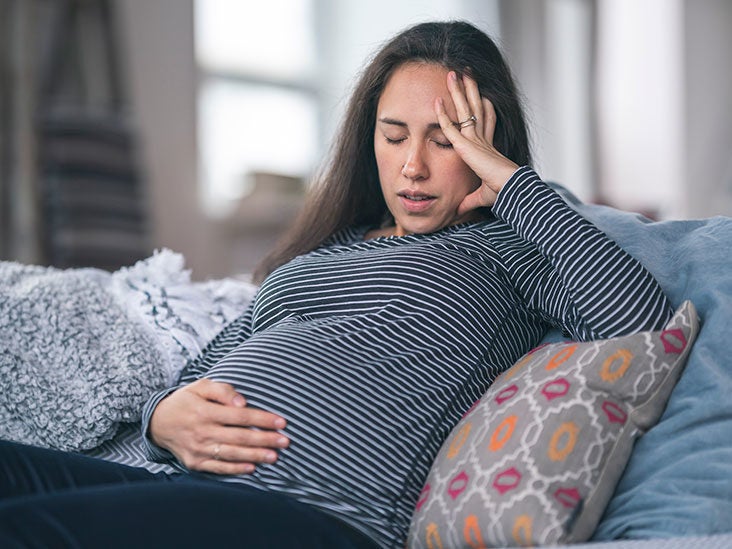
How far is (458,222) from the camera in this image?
154 cm

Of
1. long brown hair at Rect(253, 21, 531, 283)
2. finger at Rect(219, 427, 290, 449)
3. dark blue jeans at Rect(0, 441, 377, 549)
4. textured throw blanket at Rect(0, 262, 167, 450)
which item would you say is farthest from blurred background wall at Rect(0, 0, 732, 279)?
dark blue jeans at Rect(0, 441, 377, 549)

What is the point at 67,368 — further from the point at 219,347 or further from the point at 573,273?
the point at 573,273

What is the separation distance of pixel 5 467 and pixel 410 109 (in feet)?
2.67

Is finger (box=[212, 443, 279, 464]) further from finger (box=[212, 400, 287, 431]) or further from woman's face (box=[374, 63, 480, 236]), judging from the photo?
woman's face (box=[374, 63, 480, 236])

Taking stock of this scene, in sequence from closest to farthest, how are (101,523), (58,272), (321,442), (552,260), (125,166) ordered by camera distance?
(101,523)
(321,442)
(552,260)
(58,272)
(125,166)

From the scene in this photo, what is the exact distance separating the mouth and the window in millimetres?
3353

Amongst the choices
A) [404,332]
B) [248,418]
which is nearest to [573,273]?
[404,332]

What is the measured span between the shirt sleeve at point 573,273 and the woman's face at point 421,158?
14cm

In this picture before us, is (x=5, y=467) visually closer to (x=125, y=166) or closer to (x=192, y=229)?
(x=125, y=166)

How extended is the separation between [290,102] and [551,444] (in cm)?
422

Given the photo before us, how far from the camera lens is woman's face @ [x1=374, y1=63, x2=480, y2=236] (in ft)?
4.85

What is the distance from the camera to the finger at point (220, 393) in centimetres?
118

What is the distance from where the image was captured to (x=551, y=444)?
3.34 feet

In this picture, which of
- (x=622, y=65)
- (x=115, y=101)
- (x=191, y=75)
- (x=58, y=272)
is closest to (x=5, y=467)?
(x=58, y=272)
